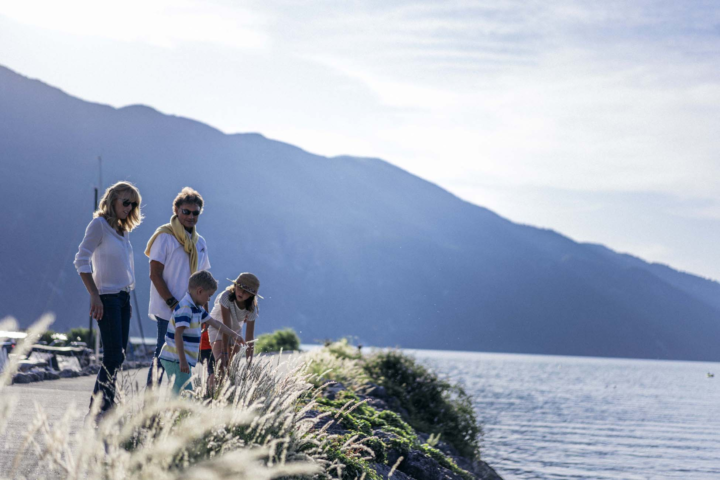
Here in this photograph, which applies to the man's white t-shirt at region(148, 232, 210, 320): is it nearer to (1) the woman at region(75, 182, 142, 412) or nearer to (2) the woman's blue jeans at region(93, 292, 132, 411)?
(1) the woman at region(75, 182, 142, 412)

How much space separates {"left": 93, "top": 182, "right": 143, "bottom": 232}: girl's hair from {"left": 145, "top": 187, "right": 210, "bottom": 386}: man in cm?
22

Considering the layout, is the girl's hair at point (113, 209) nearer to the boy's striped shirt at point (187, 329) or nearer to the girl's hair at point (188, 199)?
the girl's hair at point (188, 199)

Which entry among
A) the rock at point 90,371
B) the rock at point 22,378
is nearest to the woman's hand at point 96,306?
the rock at point 22,378

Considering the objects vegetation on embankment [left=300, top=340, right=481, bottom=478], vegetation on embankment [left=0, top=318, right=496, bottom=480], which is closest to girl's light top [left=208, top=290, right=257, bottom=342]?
vegetation on embankment [left=0, top=318, right=496, bottom=480]

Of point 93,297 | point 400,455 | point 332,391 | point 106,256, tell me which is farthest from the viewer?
point 332,391

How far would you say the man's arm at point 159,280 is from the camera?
5988 millimetres

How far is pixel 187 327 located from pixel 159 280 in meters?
0.70

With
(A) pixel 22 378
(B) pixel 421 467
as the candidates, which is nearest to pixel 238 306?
(B) pixel 421 467

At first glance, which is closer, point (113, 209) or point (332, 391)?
point (113, 209)

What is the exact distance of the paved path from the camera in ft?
14.8

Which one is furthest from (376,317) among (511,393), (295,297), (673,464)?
(673,464)

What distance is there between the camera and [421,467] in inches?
259

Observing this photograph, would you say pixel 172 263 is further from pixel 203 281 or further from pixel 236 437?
pixel 236 437

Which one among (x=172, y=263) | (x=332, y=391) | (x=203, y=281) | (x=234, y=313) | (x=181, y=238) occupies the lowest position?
(x=332, y=391)
